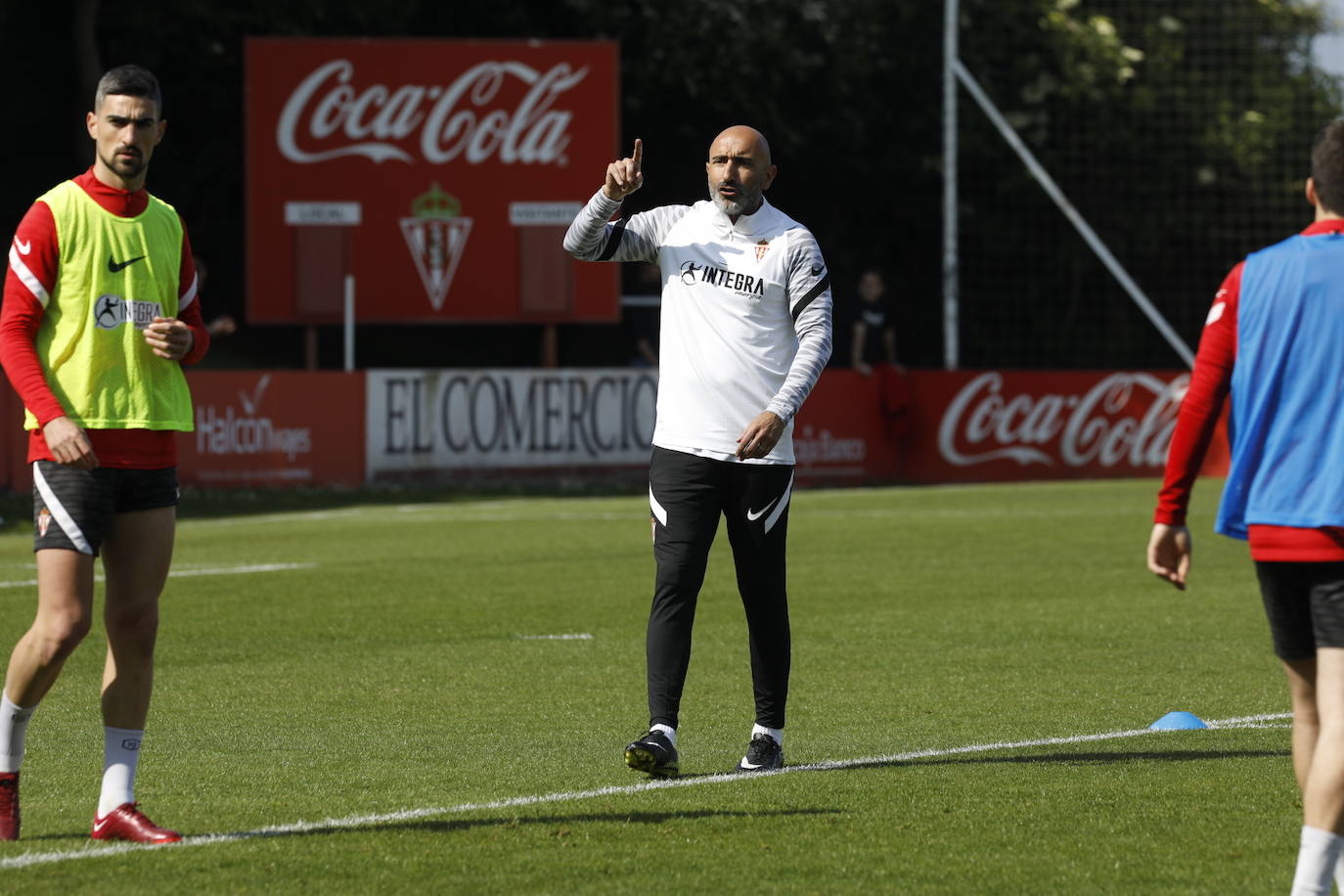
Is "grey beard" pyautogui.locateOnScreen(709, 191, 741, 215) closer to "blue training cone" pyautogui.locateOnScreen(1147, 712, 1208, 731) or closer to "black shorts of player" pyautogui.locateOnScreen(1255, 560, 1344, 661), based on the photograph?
"blue training cone" pyautogui.locateOnScreen(1147, 712, 1208, 731)

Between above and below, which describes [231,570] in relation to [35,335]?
below

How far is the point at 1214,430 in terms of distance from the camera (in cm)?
491

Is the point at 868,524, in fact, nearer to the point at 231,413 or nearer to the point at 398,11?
the point at 231,413

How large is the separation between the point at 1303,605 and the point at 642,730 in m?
3.96

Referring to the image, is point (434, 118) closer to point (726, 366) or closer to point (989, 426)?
point (989, 426)

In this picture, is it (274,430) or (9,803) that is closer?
(9,803)

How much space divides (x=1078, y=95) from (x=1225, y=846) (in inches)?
1284

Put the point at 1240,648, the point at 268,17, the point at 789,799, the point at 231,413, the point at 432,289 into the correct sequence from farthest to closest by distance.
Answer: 1. the point at 268,17
2. the point at 432,289
3. the point at 231,413
4. the point at 1240,648
5. the point at 789,799

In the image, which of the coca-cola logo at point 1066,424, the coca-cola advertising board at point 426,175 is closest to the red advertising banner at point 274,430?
the coca-cola advertising board at point 426,175

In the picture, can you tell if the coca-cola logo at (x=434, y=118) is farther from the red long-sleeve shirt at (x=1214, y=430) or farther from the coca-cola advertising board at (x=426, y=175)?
the red long-sleeve shirt at (x=1214, y=430)

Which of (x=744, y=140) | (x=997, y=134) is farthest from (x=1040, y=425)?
(x=744, y=140)

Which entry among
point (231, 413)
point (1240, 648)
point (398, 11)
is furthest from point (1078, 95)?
point (1240, 648)

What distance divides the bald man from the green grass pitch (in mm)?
604

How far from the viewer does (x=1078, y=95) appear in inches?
1479
